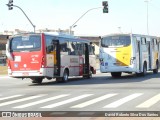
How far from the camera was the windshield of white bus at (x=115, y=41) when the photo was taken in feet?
97.3

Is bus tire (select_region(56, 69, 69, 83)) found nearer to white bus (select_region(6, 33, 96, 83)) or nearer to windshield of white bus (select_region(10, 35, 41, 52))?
white bus (select_region(6, 33, 96, 83))

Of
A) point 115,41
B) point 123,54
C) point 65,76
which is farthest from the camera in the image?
point 115,41

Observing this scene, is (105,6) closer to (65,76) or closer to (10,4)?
(10,4)

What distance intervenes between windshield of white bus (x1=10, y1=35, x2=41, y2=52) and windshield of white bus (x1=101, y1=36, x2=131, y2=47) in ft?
24.6

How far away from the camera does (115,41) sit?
30156 millimetres

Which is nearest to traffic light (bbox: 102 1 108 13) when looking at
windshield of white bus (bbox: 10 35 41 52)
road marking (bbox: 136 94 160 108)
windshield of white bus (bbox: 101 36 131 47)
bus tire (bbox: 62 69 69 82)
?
windshield of white bus (bbox: 101 36 131 47)

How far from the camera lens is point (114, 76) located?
105 ft

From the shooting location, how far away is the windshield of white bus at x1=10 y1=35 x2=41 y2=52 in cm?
2427

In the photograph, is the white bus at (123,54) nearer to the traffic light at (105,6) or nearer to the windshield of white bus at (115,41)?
the windshield of white bus at (115,41)

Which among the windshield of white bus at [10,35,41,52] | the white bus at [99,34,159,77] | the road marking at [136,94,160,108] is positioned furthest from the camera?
the white bus at [99,34,159,77]

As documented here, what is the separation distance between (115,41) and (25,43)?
7787mm

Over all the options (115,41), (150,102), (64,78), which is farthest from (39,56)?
(150,102)

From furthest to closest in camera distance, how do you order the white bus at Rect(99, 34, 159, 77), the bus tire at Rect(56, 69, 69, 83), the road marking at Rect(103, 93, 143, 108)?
the white bus at Rect(99, 34, 159, 77) → the bus tire at Rect(56, 69, 69, 83) → the road marking at Rect(103, 93, 143, 108)

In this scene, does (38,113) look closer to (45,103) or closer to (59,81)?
(45,103)
